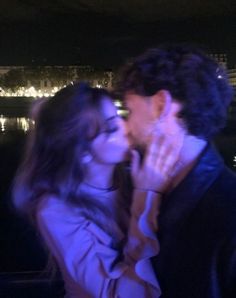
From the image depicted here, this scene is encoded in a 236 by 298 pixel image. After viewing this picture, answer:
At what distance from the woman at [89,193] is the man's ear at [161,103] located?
6 cm

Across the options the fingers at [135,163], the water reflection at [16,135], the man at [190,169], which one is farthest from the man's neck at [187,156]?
the water reflection at [16,135]

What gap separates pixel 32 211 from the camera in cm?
133

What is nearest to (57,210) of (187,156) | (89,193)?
(89,193)

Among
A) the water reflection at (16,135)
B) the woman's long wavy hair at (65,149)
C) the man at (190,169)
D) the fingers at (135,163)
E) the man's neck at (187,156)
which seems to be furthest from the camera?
the water reflection at (16,135)

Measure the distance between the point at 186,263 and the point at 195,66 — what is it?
1.38ft

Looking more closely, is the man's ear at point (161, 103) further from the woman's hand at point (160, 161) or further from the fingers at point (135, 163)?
the fingers at point (135, 163)

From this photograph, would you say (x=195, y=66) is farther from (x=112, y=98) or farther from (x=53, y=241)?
(x=53, y=241)

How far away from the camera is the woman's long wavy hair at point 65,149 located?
1288mm

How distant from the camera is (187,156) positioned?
3.42ft

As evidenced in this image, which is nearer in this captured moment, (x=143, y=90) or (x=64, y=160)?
(x=143, y=90)

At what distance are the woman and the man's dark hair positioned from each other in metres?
0.09

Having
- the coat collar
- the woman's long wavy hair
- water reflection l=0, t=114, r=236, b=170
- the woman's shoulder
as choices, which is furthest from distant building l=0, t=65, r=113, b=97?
the coat collar

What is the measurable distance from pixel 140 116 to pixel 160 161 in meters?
0.12

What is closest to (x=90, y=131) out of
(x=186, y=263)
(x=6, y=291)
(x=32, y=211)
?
(x=32, y=211)
